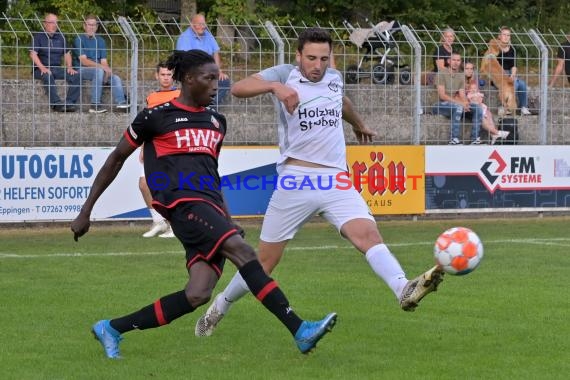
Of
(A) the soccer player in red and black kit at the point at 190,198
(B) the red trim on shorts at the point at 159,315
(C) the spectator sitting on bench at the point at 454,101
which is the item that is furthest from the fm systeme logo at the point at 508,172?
(B) the red trim on shorts at the point at 159,315

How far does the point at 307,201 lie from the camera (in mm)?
8648

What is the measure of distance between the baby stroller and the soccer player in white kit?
10.5 meters

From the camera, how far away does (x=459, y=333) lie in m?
8.82

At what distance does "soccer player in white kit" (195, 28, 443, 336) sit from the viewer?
8.57 meters

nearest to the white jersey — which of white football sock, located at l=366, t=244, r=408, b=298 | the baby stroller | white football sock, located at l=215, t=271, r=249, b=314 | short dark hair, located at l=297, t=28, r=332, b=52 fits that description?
short dark hair, located at l=297, t=28, r=332, b=52

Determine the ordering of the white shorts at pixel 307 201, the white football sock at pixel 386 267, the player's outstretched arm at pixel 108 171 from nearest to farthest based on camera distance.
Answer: the player's outstretched arm at pixel 108 171 → the white football sock at pixel 386 267 → the white shorts at pixel 307 201

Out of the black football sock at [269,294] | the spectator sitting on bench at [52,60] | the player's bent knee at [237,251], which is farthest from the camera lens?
the spectator sitting on bench at [52,60]

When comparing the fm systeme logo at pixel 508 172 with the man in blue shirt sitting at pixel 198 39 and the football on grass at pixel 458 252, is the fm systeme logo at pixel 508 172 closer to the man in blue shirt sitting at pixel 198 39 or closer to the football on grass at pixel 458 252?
the man in blue shirt sitting at pixel 198 39

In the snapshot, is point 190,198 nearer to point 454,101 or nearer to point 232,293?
point 232,293

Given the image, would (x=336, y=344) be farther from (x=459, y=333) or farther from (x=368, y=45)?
(x=368, y=45)

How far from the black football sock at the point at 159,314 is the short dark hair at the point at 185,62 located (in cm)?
140

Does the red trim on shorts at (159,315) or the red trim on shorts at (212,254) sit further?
the red trim on shorts at (159,315)

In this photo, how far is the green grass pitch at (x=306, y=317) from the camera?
7.61 metres

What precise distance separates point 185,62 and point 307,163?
1.26m
